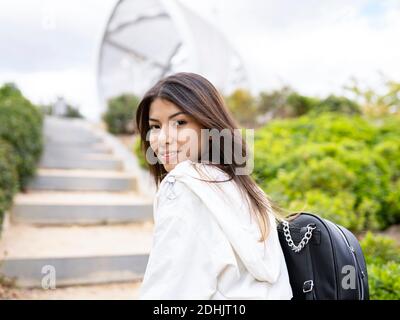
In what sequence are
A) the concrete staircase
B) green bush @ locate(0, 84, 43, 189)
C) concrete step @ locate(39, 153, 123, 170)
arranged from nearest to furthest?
the concrete staircase
green bush @ locate(0, 84, 43, 189)
concrete step @ locate(39, 153, 123, 170)

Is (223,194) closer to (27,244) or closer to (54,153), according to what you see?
(27,244)

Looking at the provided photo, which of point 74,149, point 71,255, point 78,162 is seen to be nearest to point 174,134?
point 71,255

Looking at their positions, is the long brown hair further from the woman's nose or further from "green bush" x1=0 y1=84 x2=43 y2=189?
"green bush" x1=0 y1=84 x2=43 y2=189

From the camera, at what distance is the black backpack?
120 centimetres

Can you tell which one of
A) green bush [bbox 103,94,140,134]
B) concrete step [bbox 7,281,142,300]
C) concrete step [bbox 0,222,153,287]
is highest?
green bush [bbox 103,94,140,134]

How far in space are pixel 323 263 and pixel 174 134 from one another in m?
0.59

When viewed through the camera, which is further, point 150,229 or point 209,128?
point 150,229

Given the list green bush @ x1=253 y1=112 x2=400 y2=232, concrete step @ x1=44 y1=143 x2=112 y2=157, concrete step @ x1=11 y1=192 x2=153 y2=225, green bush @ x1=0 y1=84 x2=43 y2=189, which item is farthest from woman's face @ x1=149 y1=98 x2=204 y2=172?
concrete step @ x1=44 y1=143 x2=112 y2=157

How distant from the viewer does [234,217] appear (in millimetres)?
1055

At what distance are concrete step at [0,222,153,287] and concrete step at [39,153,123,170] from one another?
228cm

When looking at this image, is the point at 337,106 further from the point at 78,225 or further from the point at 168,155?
the point at 168,155
